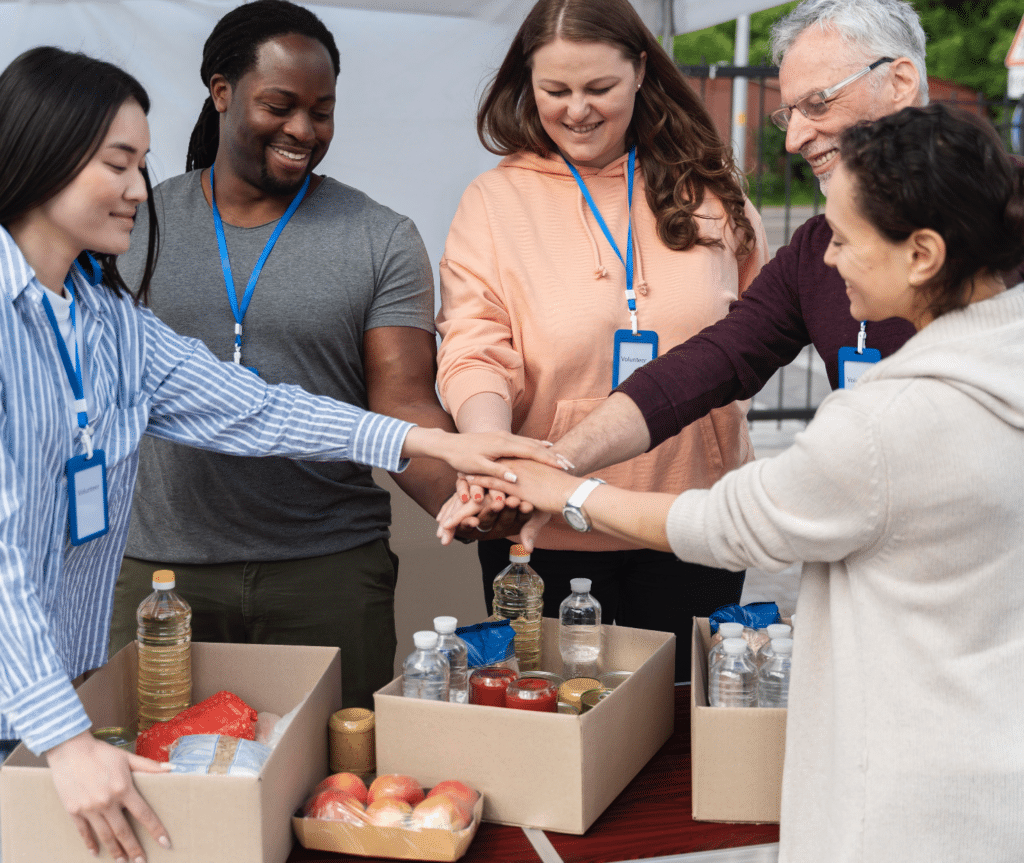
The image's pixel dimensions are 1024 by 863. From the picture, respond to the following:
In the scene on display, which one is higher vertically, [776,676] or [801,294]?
[801,294]

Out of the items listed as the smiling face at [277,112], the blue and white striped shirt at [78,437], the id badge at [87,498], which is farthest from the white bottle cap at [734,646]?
the smiling face at [277,112]

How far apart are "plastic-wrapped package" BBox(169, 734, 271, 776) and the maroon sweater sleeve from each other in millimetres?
896

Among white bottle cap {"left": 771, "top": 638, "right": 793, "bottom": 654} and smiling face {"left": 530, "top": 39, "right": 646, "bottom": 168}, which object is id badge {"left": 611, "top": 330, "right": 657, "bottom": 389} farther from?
white bottle cap {"left": 771, "top": 638, "right": 793, "bottom": 654}

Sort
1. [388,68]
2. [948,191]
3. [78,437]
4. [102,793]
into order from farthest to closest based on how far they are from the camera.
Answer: [388,68], [78,437], [102,793], [948,191]

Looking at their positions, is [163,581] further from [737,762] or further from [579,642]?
[737,762]

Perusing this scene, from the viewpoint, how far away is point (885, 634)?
1.21m

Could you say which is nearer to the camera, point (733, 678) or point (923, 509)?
point (923, 509)

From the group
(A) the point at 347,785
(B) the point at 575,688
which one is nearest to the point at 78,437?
(A) the point at 347,785

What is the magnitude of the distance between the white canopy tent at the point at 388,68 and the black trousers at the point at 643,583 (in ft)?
4.50

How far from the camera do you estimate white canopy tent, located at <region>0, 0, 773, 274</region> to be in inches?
113

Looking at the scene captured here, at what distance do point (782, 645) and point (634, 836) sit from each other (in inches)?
13.4

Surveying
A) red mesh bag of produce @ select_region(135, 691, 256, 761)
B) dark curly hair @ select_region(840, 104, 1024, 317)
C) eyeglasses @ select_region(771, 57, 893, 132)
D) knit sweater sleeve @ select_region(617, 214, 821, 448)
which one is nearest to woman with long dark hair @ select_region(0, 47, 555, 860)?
red mesh bag of produce @ select_region(135, 691, 256, 761)

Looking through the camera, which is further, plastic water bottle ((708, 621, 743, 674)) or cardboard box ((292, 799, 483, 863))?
plastic water bottle ((708, 621, 743, 674))

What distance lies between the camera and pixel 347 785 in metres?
1.49
